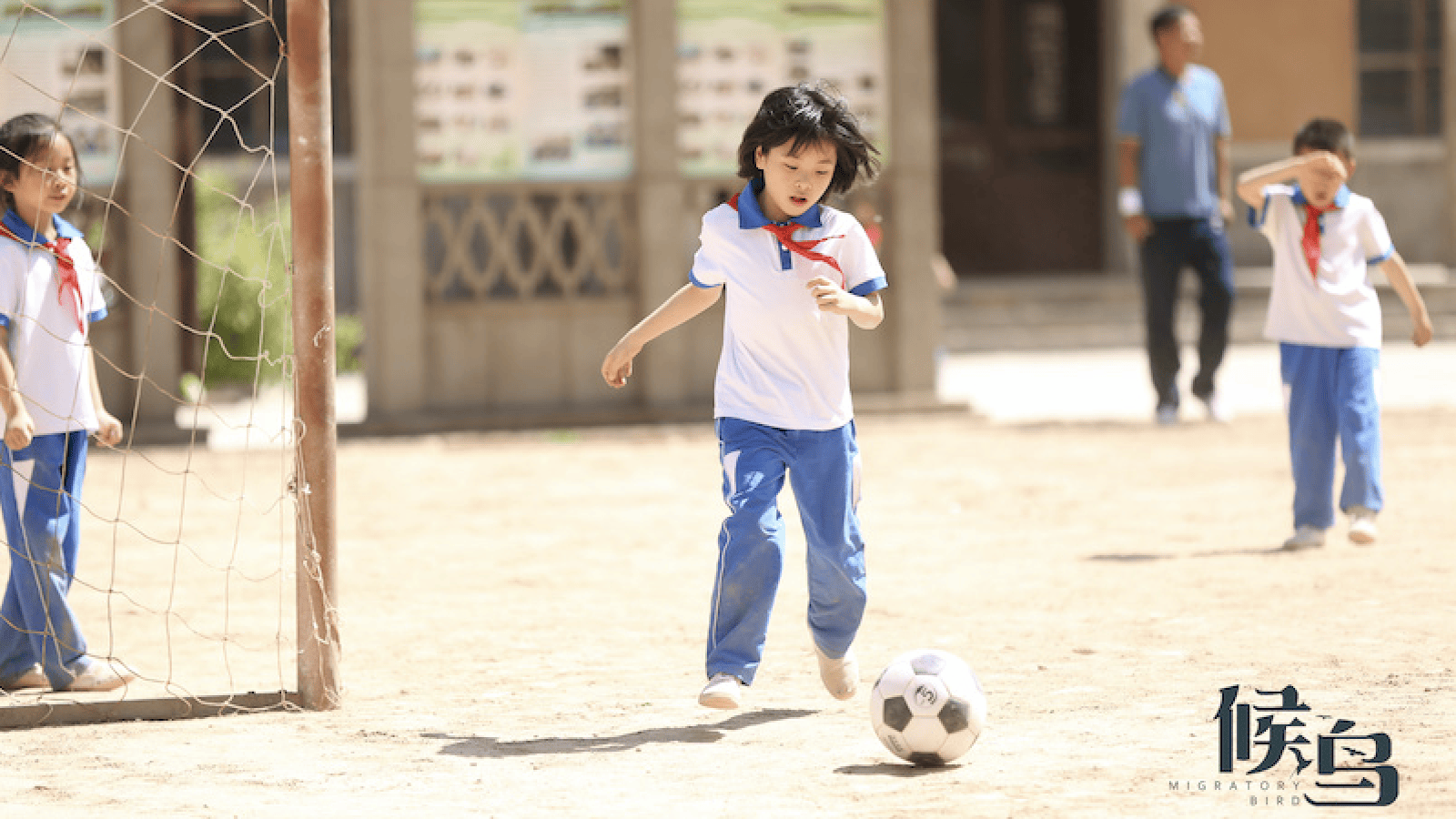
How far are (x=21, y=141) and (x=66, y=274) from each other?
0.40 metres

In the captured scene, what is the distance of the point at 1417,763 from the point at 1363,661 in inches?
47.7

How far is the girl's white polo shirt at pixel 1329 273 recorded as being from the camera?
25.7 feet

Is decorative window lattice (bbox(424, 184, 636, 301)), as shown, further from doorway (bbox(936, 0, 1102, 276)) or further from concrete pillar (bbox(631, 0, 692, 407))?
doorway (bbox(936, 0, 1102, 276))

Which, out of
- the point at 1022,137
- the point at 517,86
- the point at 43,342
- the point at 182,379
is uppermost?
the point at 517,86

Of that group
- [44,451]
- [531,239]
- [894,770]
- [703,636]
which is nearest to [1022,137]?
[531,239]

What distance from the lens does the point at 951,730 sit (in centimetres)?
470

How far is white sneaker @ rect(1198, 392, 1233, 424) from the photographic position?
1236cm

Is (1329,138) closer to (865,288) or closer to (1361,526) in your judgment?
(1361,526)

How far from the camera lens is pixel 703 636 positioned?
6.56 meters

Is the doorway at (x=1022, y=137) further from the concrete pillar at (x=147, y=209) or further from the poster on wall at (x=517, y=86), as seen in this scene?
the concrete pillar at (x=147, y=209)

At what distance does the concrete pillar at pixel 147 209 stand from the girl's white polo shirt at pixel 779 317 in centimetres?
769

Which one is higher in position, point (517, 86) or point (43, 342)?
point (517, 86)

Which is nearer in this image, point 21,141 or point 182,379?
point 21,141

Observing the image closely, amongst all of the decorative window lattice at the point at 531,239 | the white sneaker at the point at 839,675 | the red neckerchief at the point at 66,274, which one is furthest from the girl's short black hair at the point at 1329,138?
the decorative window lattice at the point at 531,239
